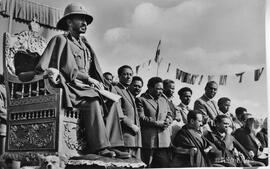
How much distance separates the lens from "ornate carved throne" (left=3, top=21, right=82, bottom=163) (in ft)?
13.1

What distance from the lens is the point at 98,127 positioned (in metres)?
4.18

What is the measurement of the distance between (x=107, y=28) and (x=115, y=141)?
898 millimetres

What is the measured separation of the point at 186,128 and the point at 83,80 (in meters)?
1.02

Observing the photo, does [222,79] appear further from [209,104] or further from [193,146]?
[193,146]

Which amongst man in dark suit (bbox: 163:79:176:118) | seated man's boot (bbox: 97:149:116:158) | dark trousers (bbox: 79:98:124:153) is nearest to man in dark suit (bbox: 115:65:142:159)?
dark trousers (bbox: 79:98:124:153)

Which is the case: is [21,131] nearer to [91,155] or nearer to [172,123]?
[91,155]

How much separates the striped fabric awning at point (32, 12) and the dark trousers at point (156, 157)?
4.06ft

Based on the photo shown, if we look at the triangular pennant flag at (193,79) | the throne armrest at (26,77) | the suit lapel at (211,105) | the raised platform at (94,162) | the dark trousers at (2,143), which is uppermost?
the triangular pennant flag at (193,79)

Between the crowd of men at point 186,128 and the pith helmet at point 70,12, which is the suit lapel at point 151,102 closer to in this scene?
the crowd of men at point 186,128

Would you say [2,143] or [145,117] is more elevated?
[145,117]

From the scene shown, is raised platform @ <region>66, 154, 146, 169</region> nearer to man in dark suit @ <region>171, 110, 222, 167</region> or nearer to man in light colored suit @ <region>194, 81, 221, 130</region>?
man in dark suit @ <region>171, 110, 222, 167</region>

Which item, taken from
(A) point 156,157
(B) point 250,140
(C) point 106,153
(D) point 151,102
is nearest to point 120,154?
(C) point 106,153

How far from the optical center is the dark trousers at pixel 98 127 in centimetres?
416

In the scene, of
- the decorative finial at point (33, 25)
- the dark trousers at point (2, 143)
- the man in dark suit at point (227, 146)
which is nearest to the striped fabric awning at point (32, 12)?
the decorative finial at point (33, 25)
